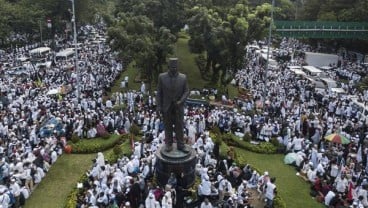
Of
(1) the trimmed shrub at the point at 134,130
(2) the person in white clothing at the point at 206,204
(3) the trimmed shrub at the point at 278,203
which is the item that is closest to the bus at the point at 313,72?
(1) the trimmed shrub at the point at 134,130

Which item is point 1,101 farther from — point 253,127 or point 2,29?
point 2,29

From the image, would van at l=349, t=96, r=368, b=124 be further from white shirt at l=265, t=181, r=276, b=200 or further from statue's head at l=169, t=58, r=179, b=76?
statue's head at l=169, t=58, r=179, b=76

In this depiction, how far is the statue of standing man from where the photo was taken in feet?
49.4

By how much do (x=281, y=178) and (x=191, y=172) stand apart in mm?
4654

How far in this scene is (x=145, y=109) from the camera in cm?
2475

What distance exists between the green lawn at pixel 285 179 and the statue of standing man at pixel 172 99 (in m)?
4.62

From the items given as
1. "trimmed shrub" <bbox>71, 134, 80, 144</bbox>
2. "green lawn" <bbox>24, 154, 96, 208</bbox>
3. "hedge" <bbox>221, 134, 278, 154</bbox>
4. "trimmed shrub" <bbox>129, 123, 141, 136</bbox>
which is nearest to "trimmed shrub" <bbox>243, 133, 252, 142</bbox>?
"hedge" <bbox>221, 134, 278, 154</bbox>

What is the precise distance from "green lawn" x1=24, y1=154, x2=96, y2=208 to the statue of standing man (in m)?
4.64

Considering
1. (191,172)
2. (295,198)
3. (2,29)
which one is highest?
(2,29)

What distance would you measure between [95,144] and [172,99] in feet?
23.2

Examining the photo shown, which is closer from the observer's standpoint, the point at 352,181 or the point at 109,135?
the point at 352,181

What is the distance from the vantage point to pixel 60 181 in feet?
57.3

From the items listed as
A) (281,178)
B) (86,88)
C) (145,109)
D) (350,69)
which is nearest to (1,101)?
(86,88)

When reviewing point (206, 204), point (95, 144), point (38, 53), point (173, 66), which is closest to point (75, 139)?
point (95, 144)
